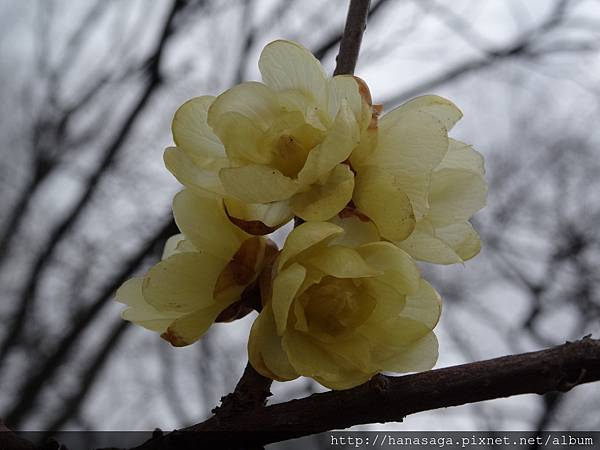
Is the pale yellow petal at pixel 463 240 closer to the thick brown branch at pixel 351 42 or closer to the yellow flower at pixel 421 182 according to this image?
the yellow flower at pixel 421 182

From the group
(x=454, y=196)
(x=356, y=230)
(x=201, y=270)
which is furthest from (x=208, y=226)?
(x=454, y=196)

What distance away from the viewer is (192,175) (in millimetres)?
688

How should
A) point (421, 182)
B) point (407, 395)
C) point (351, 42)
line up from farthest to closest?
1. point (351, 42)
2. point (421, 182)
3. point (407, 395)

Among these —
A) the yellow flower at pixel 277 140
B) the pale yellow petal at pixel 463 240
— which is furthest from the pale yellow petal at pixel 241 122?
the pale yellow petal at pixel 463 240

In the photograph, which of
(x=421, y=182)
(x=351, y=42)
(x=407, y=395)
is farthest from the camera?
→ (x=351, y=42)

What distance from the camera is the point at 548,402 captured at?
2512 mm

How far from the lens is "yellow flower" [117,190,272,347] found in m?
0.68

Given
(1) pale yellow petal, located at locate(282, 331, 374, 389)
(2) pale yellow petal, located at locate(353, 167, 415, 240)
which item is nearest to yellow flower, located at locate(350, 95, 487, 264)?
(2) pale yellow petal, located at locate(353, 167, 415, 240)

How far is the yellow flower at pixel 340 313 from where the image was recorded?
611mm

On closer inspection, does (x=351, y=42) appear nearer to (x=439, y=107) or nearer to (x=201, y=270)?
(x=439, y=107)

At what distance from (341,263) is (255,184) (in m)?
0.11

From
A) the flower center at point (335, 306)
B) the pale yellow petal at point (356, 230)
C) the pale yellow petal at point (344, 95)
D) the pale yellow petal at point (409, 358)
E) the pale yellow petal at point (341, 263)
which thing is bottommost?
the pale yellow petal at point (409, 358)

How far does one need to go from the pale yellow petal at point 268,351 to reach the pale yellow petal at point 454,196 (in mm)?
199

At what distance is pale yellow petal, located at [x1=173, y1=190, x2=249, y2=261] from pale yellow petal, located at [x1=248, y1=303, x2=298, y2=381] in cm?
9
